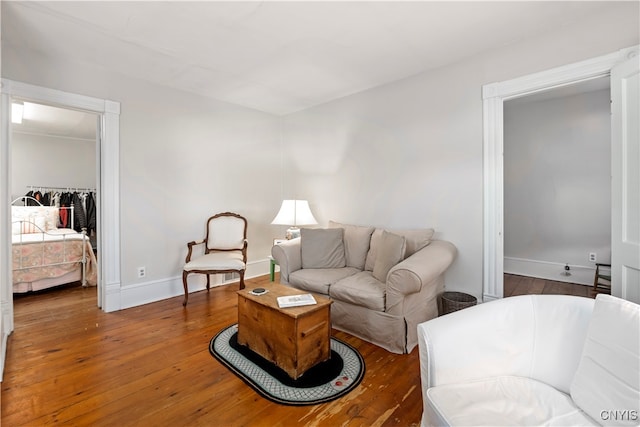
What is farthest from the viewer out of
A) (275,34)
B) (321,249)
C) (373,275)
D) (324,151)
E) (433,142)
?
(324,151)

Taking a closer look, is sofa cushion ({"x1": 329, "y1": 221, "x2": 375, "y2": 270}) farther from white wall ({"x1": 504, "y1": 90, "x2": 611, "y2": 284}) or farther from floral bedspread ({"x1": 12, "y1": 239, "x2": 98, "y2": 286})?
floral bedspread ({"x1": 12, "y1": 239, "x2": 98, "y2": 286})

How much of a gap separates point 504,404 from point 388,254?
1.52 metres

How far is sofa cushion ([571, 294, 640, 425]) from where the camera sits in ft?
3.22

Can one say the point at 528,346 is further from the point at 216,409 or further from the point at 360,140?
the point at 360,140

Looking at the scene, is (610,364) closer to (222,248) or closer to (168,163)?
(222,248)

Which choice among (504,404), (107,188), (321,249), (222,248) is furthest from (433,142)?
(107,188)

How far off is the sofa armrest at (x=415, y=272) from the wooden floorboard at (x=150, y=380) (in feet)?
Result: 1.71

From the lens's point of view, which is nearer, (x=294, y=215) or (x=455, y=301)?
(x=455, y=301)

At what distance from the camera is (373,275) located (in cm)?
275

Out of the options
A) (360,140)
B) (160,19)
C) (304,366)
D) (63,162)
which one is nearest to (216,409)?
(304,366)

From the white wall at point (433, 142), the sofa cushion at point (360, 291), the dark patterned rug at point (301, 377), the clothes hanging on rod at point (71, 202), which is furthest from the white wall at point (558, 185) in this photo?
the clothes hanging on rod at point (71, 202)

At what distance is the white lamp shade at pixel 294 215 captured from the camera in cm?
364

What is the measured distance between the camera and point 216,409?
5.38ft

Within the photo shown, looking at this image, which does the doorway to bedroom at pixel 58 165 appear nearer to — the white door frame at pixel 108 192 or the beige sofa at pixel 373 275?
the white door frame at pixel 108 192
